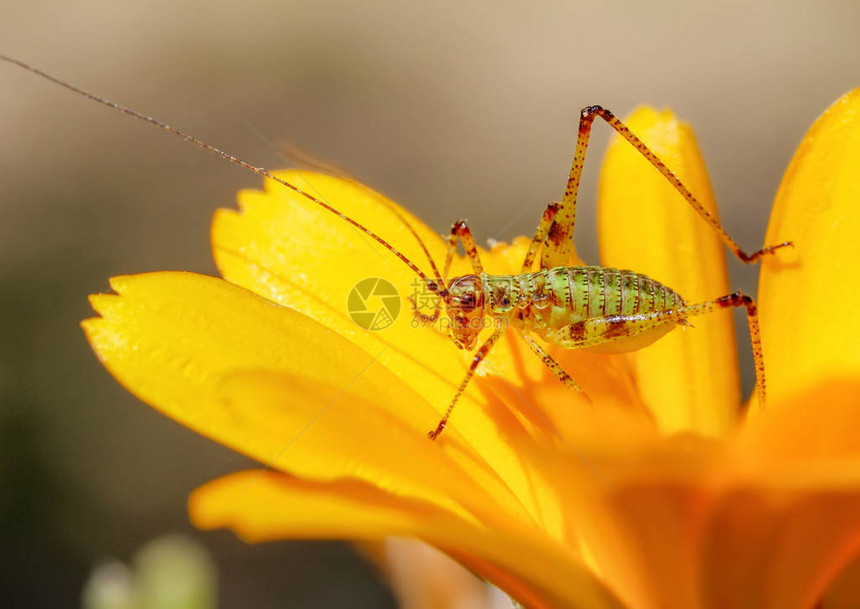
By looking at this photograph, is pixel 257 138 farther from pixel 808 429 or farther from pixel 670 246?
pixel 808 429

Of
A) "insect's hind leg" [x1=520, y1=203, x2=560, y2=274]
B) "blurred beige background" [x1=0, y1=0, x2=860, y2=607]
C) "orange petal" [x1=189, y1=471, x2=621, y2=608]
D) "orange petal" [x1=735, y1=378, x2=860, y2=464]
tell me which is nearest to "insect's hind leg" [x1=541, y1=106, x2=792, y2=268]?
"insect's hind leg" [x1=520, y1=203, x2=560, y2=274]

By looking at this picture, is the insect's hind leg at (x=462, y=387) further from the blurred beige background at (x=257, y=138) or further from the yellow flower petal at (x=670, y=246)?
the blurred beige background at (x=257, y=138)

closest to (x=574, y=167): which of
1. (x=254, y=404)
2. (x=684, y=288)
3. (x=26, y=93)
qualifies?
(x=684, y=288)

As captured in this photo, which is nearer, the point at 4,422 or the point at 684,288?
the point at 684,288

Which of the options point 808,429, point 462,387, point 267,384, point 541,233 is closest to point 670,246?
point 541,233

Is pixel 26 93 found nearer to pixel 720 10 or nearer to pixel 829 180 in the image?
pixel 720 10
